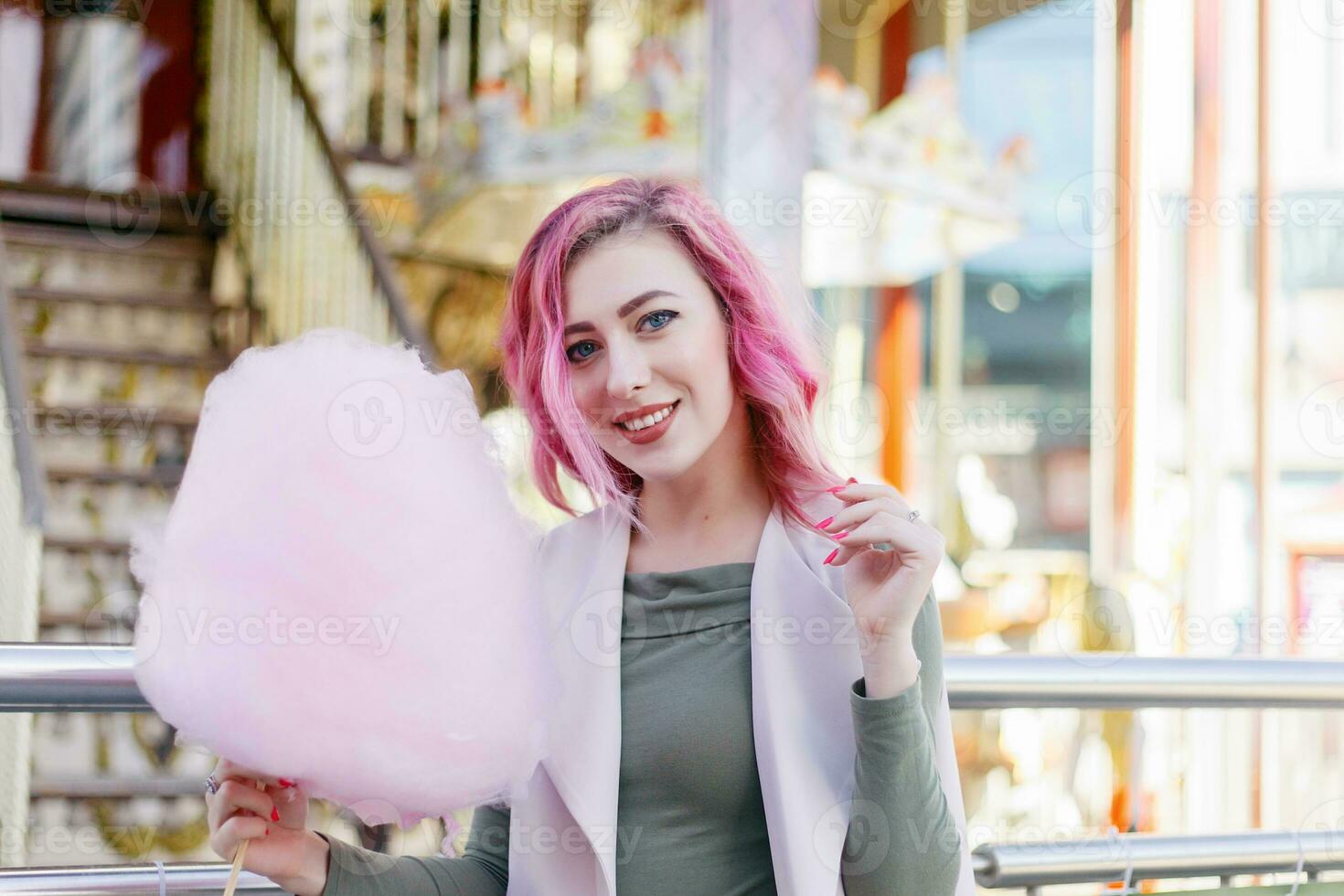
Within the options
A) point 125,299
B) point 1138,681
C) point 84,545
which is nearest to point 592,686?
point 1138,681

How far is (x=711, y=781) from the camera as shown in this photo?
1.06 metres

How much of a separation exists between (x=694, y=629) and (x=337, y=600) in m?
0.39

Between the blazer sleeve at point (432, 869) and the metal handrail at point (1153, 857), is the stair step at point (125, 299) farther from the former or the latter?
the metal handrail at point (1153, 857)

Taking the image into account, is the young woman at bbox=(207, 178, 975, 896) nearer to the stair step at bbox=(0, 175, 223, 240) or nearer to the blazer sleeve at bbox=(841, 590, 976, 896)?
the blazer sleeve at bbox=(841, 590, 976, 896)

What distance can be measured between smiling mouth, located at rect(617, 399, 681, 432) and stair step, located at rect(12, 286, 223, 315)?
4.15m

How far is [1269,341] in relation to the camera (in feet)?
11.1

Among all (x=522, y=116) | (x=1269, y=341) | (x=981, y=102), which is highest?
(x=981, y=102)

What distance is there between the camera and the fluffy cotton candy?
33.3 inches

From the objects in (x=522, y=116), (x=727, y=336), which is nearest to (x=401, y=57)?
(x=522, y=116)

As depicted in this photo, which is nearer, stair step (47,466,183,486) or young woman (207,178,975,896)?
young woman (207,178,975,896)

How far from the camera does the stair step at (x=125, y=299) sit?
15.0 feet

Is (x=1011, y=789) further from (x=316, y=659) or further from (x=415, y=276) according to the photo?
(x=316, y=659)

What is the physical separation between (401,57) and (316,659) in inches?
225

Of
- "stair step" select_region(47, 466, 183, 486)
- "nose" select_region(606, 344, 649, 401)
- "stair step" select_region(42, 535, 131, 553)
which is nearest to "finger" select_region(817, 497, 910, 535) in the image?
"nose" select_region(606, 344, 649, 401)
